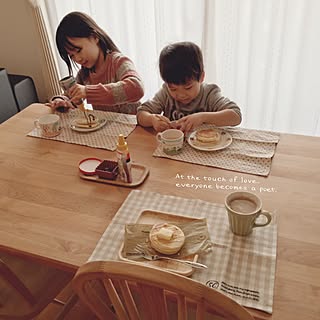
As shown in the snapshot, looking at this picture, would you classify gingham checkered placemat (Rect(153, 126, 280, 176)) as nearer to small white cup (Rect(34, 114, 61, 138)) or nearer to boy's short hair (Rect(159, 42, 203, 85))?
boy's short hair (Rect(159, 42, 203, 85))

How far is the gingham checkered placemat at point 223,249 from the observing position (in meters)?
0.80

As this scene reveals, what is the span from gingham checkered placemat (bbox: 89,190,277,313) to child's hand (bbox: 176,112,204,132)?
1.25ft

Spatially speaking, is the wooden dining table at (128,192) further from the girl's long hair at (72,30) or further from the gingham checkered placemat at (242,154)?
the girl's long hair at (72,30)

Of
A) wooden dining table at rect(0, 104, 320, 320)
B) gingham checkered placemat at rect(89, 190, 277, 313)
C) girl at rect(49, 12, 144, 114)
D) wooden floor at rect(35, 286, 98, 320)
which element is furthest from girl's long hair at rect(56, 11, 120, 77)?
wooden floor at rect(35, 286, 98, 320)

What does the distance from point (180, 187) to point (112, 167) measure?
24cm

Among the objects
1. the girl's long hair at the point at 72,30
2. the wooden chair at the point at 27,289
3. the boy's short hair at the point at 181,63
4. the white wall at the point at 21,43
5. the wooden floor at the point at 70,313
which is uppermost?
the girl's long hair at the point at 72,30

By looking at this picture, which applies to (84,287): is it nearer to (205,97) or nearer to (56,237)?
(56,237)

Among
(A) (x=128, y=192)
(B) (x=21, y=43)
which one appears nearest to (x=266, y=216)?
(A) (x=128, y=192)

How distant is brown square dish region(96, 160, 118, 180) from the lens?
1189 millimetres

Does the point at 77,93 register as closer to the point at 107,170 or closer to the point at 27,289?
the point at 107,170

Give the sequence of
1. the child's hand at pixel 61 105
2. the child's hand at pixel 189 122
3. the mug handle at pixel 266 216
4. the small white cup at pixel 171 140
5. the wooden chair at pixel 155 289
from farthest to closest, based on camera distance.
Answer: the child's hand at pixel 61 105 → the child's hand at pixel 189 122 → the small white cup at pixel 171 140 → the mug handle at pixel 266 216 → the wooden chair at pixel 155 289

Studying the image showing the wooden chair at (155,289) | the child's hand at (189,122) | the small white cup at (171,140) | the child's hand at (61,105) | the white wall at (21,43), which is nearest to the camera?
the wooden chair at (155,289)

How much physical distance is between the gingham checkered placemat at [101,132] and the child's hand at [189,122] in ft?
0.69

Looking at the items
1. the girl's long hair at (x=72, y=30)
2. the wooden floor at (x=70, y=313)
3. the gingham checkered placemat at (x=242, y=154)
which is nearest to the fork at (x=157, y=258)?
the gingham checkered placemat at (x=242, y=154)
